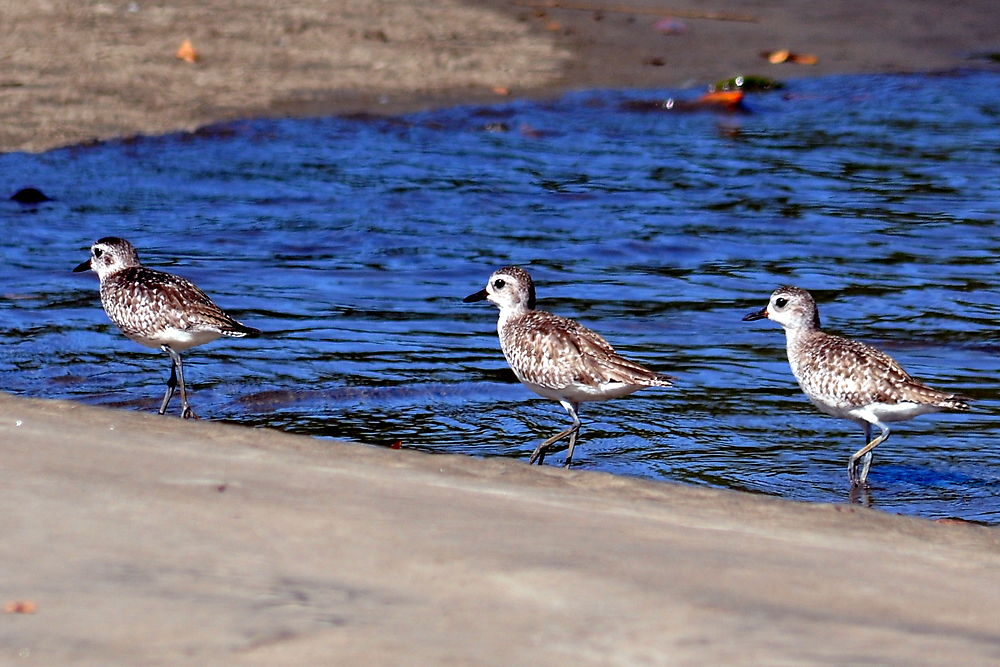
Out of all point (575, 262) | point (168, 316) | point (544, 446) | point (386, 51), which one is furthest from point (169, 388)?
point (386, 51)

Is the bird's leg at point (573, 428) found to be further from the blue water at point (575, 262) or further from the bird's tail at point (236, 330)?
the bird's tail at point (236, 330)

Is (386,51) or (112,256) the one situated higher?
(386,51)

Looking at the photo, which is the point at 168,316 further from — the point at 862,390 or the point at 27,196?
the point at 27,196

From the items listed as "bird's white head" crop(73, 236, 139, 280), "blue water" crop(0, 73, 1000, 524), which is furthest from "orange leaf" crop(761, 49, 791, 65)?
"bird's white head" crop(73, 236, 139, 280)

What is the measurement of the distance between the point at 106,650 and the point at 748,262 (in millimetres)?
9910

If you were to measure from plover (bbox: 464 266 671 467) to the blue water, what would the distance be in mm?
328

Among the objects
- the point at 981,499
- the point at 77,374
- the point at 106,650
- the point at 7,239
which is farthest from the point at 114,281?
the point at 106,650

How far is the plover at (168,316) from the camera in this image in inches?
366

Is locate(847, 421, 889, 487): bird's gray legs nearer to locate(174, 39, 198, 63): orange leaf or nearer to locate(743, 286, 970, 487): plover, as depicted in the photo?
locate(743, 286, 970, 487): plover

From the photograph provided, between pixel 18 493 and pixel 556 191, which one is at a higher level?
pixel 556 191

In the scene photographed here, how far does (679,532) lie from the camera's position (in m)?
5.53

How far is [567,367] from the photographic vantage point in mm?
8625

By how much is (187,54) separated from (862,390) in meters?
13.0

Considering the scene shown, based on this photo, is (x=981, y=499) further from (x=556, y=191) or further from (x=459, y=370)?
(x=556, y=191)
